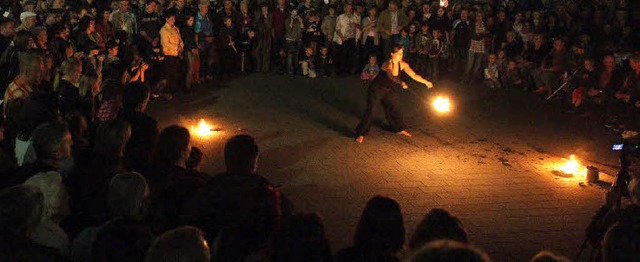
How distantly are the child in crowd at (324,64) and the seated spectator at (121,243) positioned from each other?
13291 millimetres

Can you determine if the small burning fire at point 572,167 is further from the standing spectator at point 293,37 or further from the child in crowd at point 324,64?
the standing spectator at point 293,37

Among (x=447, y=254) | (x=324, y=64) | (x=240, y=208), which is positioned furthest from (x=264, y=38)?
(x=447, y=254)

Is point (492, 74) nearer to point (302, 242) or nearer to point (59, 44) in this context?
point (59, 44)

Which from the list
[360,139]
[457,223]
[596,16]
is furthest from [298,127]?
[596,16]

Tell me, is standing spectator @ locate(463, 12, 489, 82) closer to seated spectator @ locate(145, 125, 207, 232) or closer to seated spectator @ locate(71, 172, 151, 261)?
seated spectator @ locate(145, 125, 207, 232)

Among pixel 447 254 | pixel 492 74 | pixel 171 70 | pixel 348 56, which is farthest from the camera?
pixel 348 56

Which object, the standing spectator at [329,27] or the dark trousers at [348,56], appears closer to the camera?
the standing spectator at [329,27]

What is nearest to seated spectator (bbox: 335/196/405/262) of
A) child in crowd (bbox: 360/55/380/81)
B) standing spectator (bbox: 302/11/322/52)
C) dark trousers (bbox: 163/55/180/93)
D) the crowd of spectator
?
the crowd of spectator

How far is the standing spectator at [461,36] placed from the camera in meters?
16.4

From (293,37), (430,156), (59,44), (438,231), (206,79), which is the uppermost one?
(438,231)

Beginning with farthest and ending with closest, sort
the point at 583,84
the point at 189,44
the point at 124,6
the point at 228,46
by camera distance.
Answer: the point at 228,46 → the point at 189,44 → the point at 124,6 → the point at 583,84

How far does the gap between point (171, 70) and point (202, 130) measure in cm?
325

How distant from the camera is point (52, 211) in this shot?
384 cm

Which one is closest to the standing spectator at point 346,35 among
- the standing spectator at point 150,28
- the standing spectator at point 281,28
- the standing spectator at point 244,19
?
the standing spectator at point 281,28
